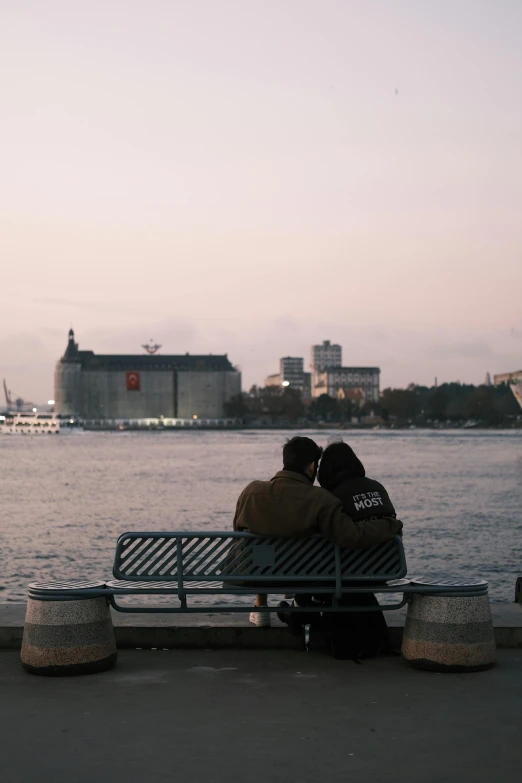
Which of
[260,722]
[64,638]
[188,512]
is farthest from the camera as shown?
[188,512]

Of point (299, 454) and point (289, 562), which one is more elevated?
point (299, 454)

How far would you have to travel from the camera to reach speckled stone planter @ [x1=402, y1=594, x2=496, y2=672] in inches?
296

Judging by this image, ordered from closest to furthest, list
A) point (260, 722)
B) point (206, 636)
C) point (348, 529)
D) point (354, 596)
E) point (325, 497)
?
1. point (260, 722)
2. point (348, 529)
3. point (325, 497)
4. point (354, 596)
5. point (206, 636)

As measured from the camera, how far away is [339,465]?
26.9 feet

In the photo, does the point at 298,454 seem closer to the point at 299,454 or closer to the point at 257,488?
the point at 299,454

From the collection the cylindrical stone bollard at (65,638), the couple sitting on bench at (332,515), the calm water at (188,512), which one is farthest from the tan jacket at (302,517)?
the calm water at (188,512)

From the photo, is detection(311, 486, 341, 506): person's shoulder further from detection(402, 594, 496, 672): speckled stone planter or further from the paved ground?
the paved ground

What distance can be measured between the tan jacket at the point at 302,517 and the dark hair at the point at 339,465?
21cm

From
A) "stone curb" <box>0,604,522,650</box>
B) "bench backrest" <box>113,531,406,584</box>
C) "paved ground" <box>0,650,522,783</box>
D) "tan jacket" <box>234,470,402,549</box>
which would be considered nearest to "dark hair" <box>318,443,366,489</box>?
"tan jacket" <box>234,470,402,549</box>

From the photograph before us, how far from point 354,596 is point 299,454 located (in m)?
1.14

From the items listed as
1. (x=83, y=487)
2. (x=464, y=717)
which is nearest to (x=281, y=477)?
(x=464, y=717)

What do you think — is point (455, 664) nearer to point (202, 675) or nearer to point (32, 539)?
point (202, 675)

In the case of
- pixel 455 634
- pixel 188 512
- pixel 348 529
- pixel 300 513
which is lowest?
pixel 188 512

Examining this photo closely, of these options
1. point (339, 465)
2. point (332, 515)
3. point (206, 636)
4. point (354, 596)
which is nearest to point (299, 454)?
point (339, 465)
